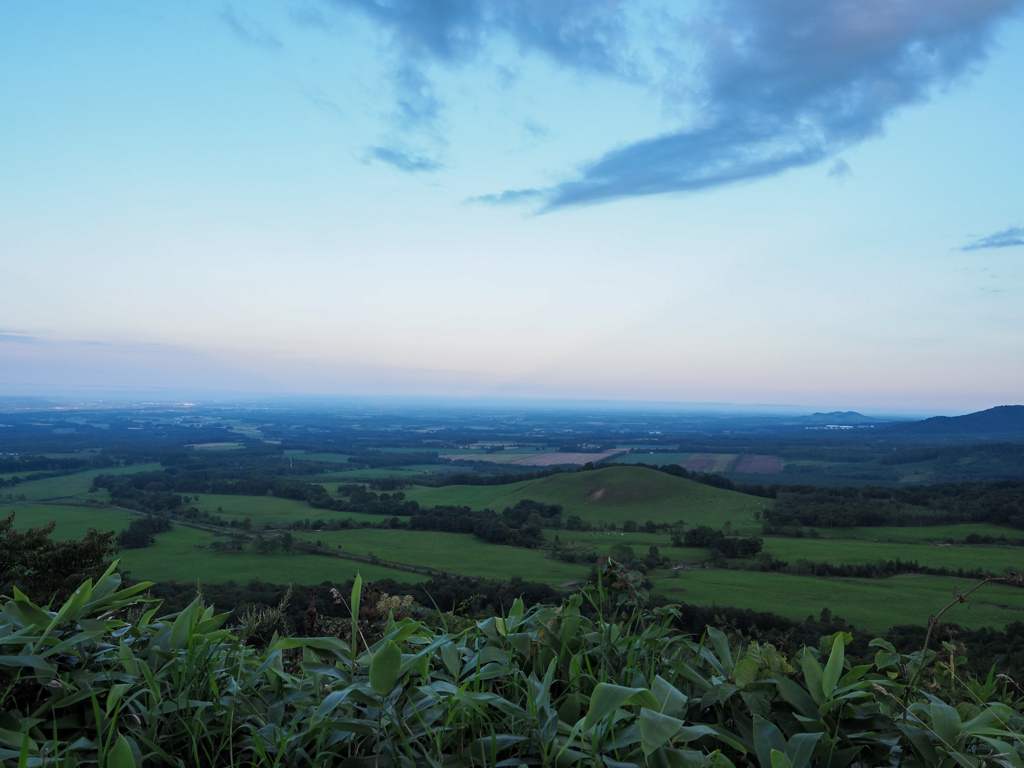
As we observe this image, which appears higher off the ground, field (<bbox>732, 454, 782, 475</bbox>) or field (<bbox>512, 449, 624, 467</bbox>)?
field (<bbox>732, 454, 782, 475</bbox>)

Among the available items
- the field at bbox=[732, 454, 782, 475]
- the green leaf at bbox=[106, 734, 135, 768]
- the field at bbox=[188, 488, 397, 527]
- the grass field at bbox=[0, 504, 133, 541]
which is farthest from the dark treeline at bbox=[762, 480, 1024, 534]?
the green leaf at bbox=[106, 734, 135, 768]

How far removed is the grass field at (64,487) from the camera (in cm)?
5348

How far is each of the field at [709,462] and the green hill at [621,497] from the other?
19.2 meters

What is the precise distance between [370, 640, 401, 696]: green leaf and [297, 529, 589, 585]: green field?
86.6 ft

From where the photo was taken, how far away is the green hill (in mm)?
50284

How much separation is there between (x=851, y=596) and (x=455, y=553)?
21817 millimetres

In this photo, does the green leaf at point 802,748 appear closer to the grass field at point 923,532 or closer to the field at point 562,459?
the grass field at point 923,532

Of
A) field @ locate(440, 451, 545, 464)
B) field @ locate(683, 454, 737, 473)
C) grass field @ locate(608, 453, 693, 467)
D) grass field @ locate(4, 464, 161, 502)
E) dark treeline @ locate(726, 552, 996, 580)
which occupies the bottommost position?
grass field @ locate(4, 464, 161, 502)

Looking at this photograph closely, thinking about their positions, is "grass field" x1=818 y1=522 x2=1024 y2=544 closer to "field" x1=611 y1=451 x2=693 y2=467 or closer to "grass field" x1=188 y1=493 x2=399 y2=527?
"grass field" x1=188 y1=493 x2=399 y2=527

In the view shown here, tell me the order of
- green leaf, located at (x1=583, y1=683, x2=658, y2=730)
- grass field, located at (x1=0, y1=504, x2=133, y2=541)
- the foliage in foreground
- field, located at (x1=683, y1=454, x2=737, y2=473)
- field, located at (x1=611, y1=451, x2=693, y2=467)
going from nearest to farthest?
green leaf, located at (x1=583, y1=683, x2=658, y2=730) → the foliage in foreground → grass field, located at (x1=0, y1=504, x2=133, y2=541) → field, located at (x1=683, y1=454, x2=737, y2=473) → field, located at (x1=611, y1=451, x2=693, y2=467)

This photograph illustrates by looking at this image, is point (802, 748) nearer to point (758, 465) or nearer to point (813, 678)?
point (813, 678)

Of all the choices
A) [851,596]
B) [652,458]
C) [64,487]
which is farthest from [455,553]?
[652,458]

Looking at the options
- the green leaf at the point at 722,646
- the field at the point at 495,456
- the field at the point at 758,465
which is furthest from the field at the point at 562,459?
the green leaf at the point at 722,646

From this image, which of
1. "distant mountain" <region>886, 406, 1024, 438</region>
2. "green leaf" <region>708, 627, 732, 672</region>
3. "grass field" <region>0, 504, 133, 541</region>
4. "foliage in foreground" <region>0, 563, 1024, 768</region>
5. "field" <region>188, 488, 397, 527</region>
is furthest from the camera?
"distant mountain" <region>886, 406, 1024, 438</region>
